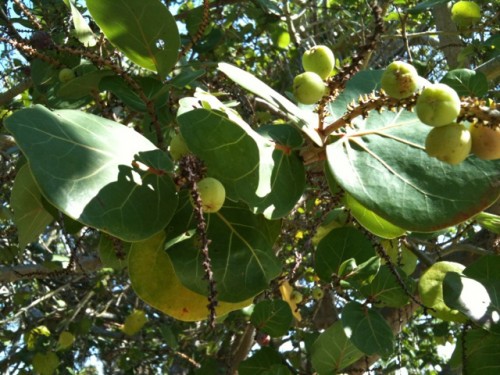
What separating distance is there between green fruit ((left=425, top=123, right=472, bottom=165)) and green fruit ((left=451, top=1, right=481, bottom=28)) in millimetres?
2168

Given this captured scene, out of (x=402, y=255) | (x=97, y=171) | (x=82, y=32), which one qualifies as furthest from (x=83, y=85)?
(x=402, y=255)

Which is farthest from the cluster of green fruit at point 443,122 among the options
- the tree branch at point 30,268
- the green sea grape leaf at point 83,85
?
the tree branch at point 30,268

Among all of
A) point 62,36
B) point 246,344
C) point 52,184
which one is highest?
point 62,36

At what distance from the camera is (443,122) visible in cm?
100

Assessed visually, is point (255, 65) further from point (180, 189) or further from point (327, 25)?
point (180, 189)

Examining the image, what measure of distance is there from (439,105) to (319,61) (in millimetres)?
402

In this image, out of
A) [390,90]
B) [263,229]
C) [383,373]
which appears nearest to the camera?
[390,90]

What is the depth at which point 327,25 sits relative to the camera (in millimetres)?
4707

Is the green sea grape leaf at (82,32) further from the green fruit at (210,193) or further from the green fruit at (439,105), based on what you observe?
the green fruit at (439,105)

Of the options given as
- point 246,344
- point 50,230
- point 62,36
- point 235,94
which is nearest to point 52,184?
point 235,94

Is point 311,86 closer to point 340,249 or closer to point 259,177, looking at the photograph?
point 259,177

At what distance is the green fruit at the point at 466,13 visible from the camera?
9.69ft

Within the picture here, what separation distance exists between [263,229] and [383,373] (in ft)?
7.46

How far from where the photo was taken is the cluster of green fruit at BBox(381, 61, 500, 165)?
0.98m
